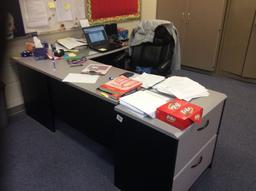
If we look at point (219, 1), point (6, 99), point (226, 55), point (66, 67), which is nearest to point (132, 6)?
point (219, 1)

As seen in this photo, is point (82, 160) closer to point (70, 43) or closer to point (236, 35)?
point (70, 43)

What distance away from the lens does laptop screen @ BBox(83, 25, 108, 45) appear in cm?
274

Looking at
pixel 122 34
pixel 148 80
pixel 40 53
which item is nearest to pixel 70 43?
pixel 40 53

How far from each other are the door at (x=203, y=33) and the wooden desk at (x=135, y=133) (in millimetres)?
2154

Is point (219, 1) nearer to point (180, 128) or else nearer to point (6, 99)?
point (180, 128)

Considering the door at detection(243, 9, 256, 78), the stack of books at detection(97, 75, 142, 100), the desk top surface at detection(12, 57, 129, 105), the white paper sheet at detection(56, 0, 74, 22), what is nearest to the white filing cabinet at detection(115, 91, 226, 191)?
the stack of books at detection(97, 75, 142, 100)

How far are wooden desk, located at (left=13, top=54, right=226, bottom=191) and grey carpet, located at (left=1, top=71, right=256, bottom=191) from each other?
167 mm

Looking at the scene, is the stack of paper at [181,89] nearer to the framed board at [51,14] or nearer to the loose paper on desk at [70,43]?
the loose paper on desk at [70,43]

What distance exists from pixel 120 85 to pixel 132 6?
2.27m

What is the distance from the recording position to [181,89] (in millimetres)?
1636

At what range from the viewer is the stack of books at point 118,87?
162cm

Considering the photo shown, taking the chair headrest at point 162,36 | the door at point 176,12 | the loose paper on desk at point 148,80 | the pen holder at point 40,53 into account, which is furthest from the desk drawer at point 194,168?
the door at point 176,12

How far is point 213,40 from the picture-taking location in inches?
142

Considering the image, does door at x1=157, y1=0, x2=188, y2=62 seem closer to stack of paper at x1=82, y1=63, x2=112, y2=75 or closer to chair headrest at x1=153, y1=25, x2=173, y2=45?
chair headrest at x1=153, y1=25, x2=173, y2=45
